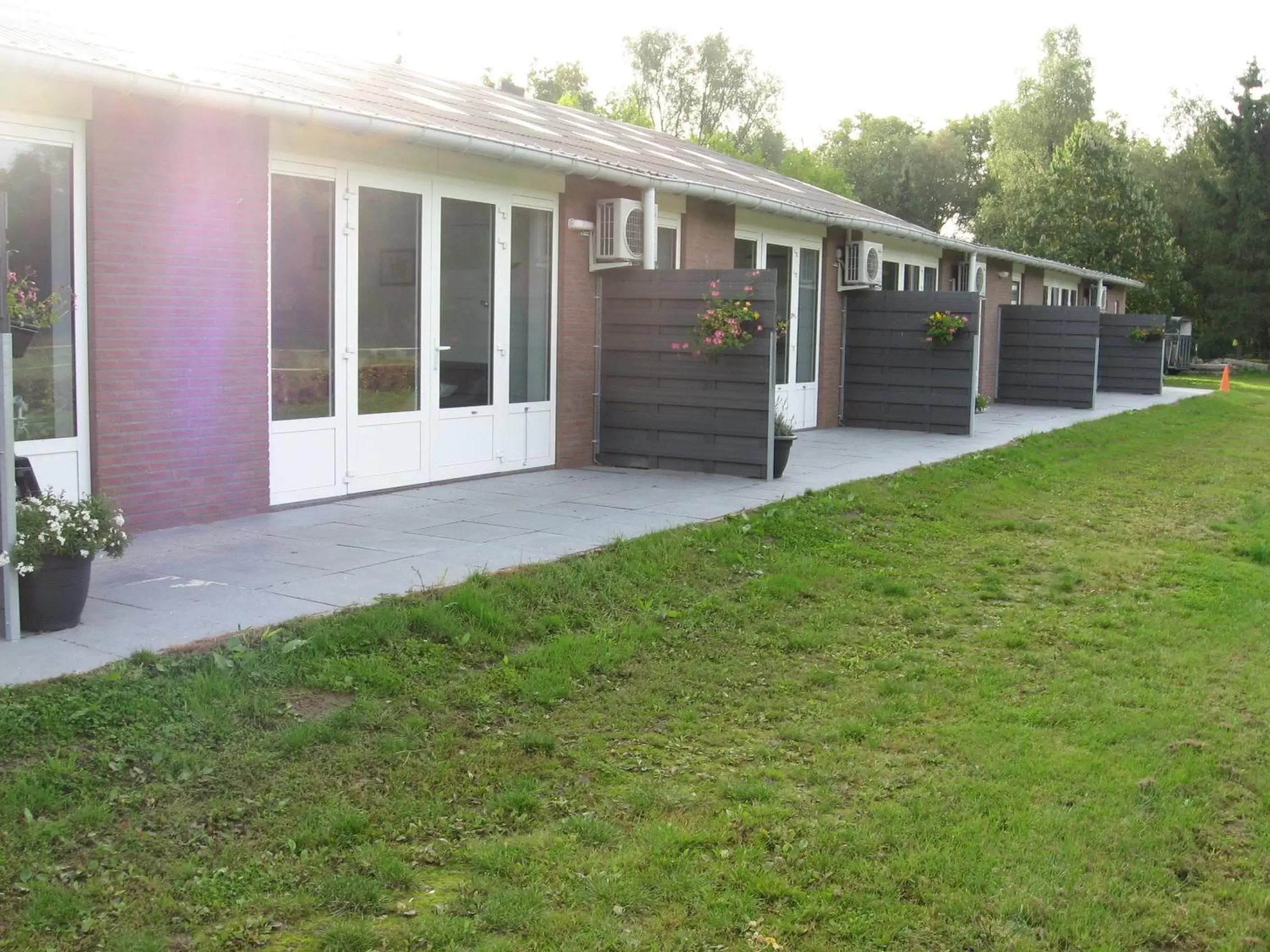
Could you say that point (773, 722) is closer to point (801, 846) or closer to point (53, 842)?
point (801, 846)

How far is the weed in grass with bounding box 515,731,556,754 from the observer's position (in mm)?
4484

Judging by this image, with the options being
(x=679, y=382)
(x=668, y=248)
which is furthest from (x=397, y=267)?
(x=668, y=248)

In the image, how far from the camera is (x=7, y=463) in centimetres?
496

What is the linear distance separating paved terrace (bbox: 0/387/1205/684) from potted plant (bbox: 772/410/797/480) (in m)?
0.21

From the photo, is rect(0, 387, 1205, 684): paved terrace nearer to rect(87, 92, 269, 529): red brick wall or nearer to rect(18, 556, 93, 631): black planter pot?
rect(18, 556, 93, 631): black planter pot

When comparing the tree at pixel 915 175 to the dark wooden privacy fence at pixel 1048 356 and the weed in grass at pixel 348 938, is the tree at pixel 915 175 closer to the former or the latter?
the dark wooden privacy fence at pixel 1048 356

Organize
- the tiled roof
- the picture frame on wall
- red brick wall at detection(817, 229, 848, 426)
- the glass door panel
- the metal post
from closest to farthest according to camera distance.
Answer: the metal post
the tiled roof
the picture frame on wall
the glass door panel
red brick wall at detection(817, 229, 848, 426)

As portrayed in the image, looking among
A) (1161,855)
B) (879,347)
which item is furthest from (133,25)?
(879,347)

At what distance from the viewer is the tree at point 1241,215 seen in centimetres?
4022

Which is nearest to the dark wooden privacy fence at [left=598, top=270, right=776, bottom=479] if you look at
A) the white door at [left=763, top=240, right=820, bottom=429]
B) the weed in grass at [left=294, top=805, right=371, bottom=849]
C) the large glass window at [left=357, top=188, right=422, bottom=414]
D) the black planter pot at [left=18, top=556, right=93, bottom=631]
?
the large glass window at [left=357, top=188, right=422, bottom=414]

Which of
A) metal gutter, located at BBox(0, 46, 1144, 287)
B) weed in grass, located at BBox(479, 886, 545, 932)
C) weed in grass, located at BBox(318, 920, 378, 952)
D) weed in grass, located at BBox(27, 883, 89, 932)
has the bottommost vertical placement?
weed in grass, located at BBox(318, 920, 378, 952)

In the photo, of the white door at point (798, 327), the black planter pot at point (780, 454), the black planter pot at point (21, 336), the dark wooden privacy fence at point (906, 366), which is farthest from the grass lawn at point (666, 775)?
the dark wooden privacy fence at point (906, 366)

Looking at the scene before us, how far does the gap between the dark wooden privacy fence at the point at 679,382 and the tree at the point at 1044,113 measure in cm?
3624

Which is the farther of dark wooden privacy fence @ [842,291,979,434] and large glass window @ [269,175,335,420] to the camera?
dark wooden privacy fence @ [842,291,979,434]
